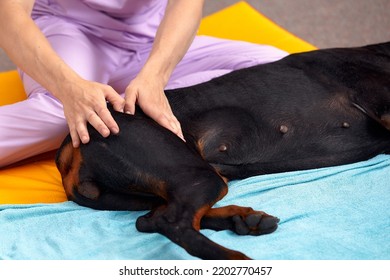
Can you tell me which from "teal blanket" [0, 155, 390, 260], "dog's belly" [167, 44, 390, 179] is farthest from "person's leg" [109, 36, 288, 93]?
"teal blanket" [0, 155, 390, 260]

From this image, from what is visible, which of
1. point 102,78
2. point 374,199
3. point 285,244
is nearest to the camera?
point 285,244

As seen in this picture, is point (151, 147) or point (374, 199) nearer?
point (151, 147)

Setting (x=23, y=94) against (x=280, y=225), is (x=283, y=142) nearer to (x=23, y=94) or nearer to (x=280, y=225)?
(x=280, y=225)

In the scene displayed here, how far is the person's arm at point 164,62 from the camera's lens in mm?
2207

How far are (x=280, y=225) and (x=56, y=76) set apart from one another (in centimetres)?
98

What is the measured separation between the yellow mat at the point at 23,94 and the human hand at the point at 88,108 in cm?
42

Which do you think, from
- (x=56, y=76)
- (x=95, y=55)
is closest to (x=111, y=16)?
(x=95, y=55)

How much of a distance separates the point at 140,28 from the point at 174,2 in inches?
17.0

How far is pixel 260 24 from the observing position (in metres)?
4.13

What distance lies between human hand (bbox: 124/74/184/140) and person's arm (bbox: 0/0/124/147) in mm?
65

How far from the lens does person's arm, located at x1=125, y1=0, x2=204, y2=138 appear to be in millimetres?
2207
